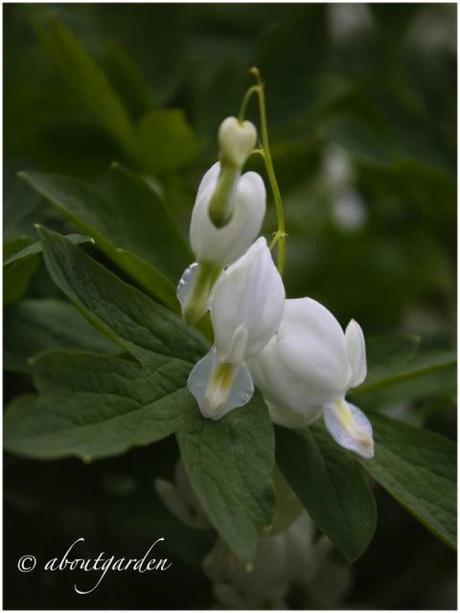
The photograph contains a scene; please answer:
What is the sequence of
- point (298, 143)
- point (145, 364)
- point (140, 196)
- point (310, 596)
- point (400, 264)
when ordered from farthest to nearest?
point (400, 264) < point (298, 143) < point (310, 596) < point (140, 196) < point (145, 364)

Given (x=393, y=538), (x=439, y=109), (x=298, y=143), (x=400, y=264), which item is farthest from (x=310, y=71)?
(x=393, y=538)

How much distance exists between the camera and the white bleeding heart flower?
0.63 metres

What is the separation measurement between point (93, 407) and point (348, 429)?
0.59 feet

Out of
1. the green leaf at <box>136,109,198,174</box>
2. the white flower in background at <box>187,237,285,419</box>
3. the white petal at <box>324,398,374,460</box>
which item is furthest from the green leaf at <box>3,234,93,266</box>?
the green leaf at <box>136,109,198,174</box>

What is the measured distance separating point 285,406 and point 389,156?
1.79ft

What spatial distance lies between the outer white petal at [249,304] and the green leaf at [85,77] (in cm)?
43

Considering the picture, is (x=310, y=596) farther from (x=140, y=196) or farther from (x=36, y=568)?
(x=140, y=196)

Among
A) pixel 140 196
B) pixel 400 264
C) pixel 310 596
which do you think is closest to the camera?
pixel 140 196

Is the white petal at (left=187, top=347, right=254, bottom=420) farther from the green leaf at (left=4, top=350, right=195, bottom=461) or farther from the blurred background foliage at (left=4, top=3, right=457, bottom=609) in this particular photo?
the blurred background foliage at (left=4, top=3, right=457, bottom=609)

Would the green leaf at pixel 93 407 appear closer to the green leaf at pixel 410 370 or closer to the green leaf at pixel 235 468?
the green leaf at pixel 235 468

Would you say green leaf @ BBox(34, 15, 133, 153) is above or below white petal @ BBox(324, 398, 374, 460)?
above

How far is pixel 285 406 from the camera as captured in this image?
2.17 ft

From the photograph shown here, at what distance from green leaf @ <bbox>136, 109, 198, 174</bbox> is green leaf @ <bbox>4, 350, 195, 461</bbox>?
0.40m

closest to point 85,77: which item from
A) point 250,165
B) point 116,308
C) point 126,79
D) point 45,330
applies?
point 126,79
